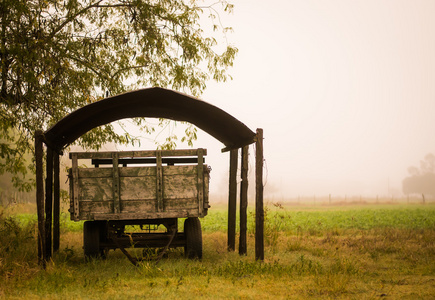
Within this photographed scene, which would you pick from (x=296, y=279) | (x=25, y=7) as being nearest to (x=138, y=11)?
(x=25, y=7)

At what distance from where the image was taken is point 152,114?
30.6 ft

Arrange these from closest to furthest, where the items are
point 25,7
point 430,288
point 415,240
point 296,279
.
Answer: point 430,288 < point 296,279 < point 25,7 < point 415,240

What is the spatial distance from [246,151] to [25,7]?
592 centimetres

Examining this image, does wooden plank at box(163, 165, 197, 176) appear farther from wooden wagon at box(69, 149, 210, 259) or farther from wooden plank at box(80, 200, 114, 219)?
wooden plank at box(80, 200, 114, 219)

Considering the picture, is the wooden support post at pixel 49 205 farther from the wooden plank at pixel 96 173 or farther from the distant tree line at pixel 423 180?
the distant tree line at pixel 423 180

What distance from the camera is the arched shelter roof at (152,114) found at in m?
7.29

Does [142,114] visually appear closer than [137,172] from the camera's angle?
No

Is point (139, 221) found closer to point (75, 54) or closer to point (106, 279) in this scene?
point (106, 279)

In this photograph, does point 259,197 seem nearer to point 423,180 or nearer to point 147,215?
point 147,215

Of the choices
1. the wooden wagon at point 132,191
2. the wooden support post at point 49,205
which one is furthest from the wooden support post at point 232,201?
the wooden support post at point 49,205

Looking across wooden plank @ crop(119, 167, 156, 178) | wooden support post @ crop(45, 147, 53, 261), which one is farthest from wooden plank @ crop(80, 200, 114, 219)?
wooden support post @ crop(45, 147, 53, 261)

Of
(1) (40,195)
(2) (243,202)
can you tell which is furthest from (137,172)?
(2) (243,202)

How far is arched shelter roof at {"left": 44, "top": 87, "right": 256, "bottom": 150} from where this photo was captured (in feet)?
23.9

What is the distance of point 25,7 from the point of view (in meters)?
8.82
